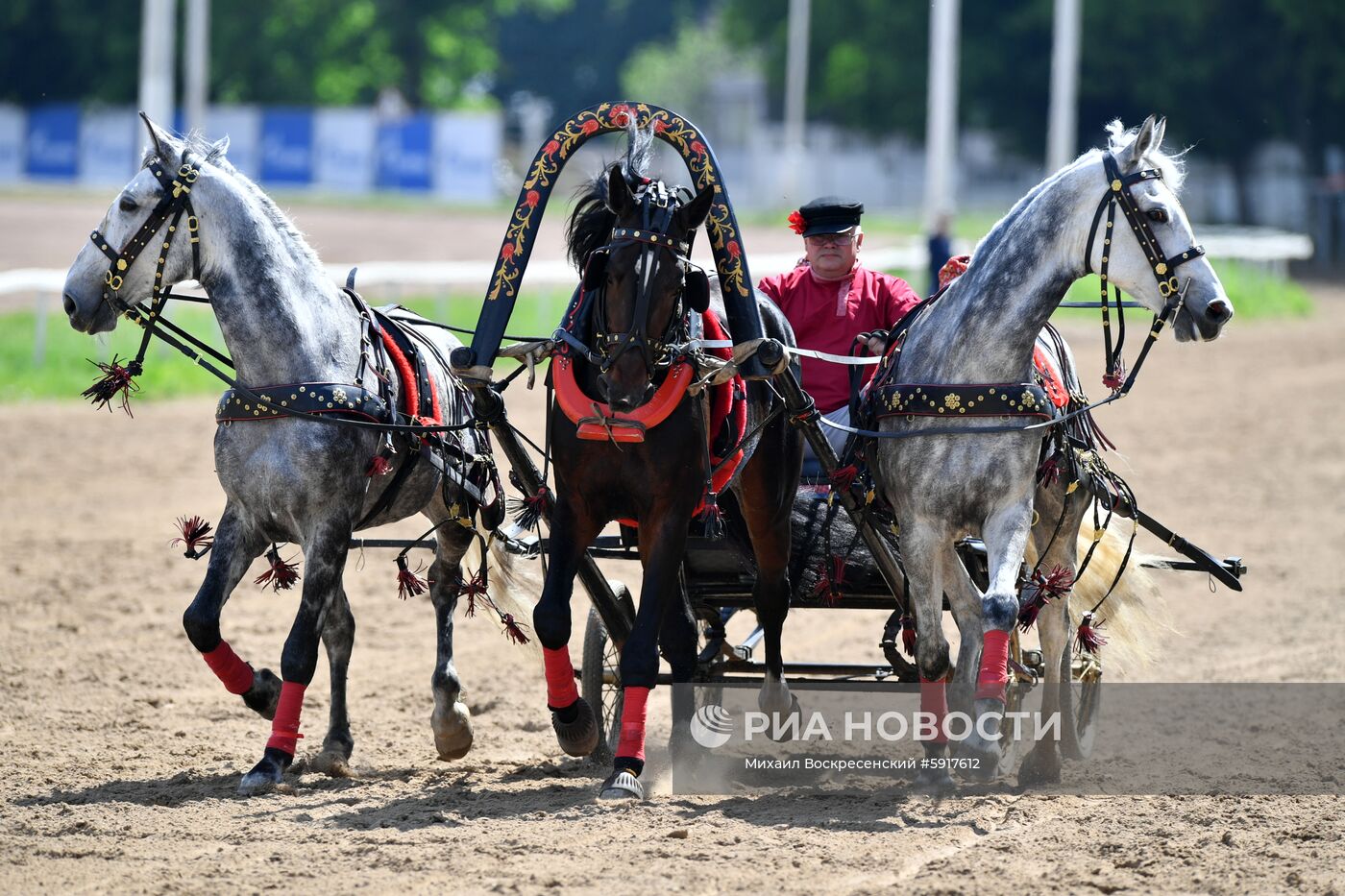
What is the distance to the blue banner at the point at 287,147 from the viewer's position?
38.4 metres

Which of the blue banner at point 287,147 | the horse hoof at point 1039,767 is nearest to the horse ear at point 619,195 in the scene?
the horse hoof at point 1039,767

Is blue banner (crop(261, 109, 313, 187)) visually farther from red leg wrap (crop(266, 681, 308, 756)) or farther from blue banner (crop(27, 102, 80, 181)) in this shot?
red leg wrap (crop(266, 681, 308, 756))

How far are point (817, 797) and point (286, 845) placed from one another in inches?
67.2

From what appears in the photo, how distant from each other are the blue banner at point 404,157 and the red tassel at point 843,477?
112 ft

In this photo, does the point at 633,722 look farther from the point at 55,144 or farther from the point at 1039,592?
the point at 55,144

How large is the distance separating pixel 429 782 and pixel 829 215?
262 cm

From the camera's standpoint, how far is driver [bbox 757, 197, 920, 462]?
6.51 m

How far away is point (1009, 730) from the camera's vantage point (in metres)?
5.99

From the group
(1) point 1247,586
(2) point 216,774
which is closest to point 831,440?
(2) point 216,774

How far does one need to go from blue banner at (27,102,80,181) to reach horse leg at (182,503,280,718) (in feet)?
118

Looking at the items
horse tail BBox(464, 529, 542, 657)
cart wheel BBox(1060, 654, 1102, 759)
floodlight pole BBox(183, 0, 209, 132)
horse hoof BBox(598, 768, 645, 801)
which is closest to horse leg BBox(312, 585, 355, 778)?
horse tail BBox(464, 529, 542, 657)

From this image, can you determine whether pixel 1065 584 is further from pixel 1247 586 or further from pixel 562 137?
pixel 1247 586

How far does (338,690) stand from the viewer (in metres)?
6.02

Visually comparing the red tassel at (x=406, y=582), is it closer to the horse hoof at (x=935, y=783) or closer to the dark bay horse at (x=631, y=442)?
the dark bay horse at (x=631, y=442)
